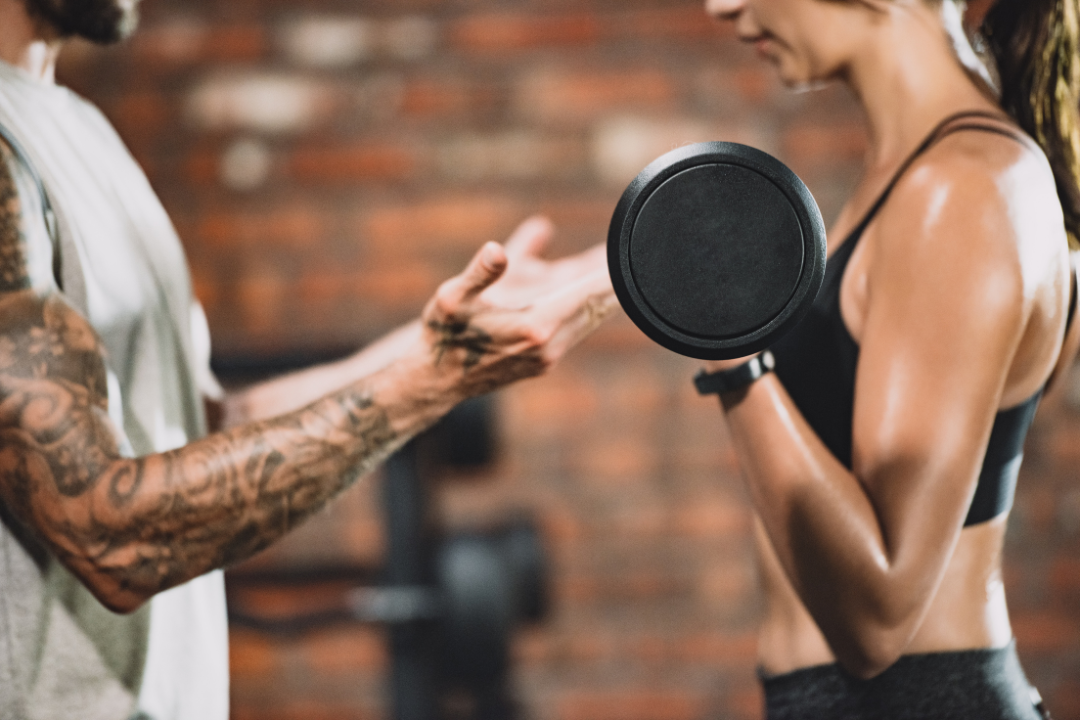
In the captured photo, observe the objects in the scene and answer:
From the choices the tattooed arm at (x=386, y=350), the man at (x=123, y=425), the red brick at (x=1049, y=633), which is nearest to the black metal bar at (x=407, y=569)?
the tattooed arm at (x=386, y=350)

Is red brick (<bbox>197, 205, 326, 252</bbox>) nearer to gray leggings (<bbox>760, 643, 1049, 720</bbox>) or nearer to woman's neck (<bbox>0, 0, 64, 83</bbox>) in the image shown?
woman's neck (<bbox>0, 0, 64, 83</bbox>)

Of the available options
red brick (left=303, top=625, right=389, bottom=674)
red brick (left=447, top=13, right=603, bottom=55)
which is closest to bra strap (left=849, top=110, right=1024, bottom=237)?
red brick (left=447, top=13, right=603, bottom=55)

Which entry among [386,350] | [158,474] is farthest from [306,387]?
[158,474]

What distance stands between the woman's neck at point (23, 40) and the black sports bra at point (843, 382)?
96 centimetres

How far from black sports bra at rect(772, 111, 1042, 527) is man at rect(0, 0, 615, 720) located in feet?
0.74

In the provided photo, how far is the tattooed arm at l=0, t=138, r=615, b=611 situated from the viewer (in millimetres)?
803

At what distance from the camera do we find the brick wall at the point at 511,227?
221 centimetres

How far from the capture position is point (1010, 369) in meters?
0.88

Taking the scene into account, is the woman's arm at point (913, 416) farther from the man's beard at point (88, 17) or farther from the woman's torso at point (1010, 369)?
the man's beard at point (88, 17)

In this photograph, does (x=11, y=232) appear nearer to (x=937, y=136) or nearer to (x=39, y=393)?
(x=39, y=393)

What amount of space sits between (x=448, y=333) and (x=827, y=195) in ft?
5.15

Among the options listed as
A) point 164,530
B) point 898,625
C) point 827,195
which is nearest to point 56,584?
point 164,530

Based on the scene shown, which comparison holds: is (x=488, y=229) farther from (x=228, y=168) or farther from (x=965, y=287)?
(x=965, y=287)

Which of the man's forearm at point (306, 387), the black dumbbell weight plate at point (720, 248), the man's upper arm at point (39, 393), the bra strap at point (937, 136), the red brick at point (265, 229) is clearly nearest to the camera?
the black dumbbell weight plate at point (720, 248)
